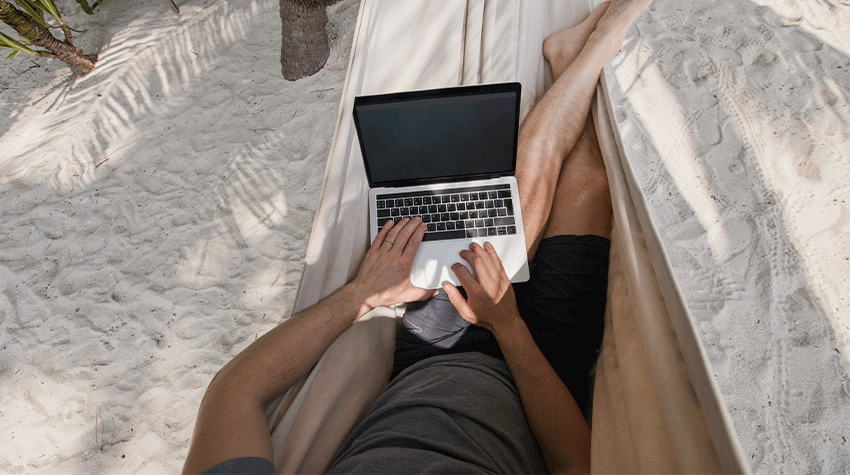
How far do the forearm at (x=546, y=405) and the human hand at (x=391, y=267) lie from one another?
23 cm

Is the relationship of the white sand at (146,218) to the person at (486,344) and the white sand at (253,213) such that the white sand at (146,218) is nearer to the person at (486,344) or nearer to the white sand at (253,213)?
the white sand at (253,213)

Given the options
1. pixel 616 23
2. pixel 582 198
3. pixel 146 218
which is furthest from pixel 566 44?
pixel 146 218

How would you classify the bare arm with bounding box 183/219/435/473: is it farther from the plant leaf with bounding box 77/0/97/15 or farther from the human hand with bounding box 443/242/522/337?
the plant leaf with bounding box 77/0/97/15

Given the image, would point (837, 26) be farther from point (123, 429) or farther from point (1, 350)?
point (1, 350)

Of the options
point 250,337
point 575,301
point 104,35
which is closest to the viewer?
point 575,301

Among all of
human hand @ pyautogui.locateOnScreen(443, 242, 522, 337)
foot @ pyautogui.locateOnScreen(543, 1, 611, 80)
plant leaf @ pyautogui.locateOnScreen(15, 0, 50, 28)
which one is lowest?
human hand @ pyautogui.locateOnScreen(443, 242, 522, 337)

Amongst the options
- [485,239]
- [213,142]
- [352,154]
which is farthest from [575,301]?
[213,142]

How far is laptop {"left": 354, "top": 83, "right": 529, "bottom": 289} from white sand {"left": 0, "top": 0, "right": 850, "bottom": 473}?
62 centimetres

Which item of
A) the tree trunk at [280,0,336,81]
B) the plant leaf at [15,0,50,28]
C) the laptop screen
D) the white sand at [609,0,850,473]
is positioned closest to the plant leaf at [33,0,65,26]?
the plant leaf at [15,0,50,28]

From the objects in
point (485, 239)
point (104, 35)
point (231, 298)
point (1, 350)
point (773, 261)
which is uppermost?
point (104, 35)

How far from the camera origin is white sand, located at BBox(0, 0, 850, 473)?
3.78 ft

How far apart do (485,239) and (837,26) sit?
1.68 metres

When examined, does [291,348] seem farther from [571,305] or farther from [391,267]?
[571,305]

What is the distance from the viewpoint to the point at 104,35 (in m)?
1.89
